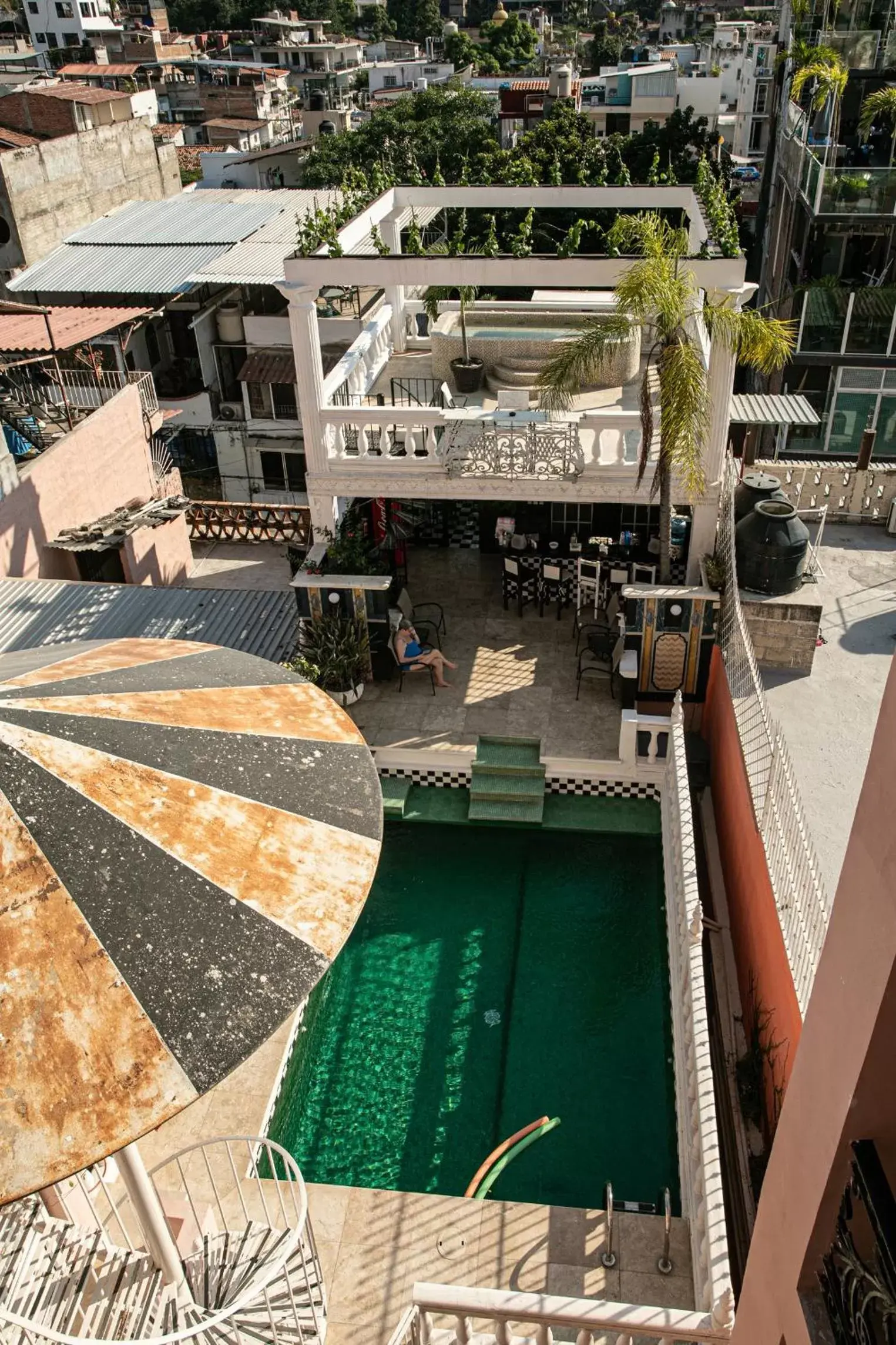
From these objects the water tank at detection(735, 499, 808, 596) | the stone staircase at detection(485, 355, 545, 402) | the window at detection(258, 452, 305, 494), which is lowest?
the window at detection(258, 452, 305, 494)

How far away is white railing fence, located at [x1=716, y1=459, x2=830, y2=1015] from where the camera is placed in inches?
321

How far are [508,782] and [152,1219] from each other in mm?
8003

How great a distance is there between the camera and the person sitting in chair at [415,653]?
14.6 metres

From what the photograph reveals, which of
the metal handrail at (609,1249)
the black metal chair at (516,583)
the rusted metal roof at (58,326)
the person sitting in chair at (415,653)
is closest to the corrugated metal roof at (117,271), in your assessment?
the rusted metal roof at (58,326)

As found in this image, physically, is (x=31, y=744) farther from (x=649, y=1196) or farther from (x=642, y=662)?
(x=642, y=662)

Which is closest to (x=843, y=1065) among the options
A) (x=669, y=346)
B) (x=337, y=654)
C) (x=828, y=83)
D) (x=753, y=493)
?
(x=669, y=346)

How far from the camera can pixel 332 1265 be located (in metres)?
8.55

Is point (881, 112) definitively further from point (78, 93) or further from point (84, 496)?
point (78, 93)

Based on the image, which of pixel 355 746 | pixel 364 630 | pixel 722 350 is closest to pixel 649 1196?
pixel 355 746

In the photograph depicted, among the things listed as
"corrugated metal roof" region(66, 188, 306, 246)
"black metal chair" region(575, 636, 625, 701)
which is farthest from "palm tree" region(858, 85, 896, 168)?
"corrugated metal roof" region(66, 188, 306, 246)

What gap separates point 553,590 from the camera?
16734 mm

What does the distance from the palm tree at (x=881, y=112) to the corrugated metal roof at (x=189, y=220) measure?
55.5ft

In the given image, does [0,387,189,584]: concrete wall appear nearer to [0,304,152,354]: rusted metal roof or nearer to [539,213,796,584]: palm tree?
[0,304,152,354]: rusted metal roof

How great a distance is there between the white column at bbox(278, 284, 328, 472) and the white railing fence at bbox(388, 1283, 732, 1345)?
34.7 ft
